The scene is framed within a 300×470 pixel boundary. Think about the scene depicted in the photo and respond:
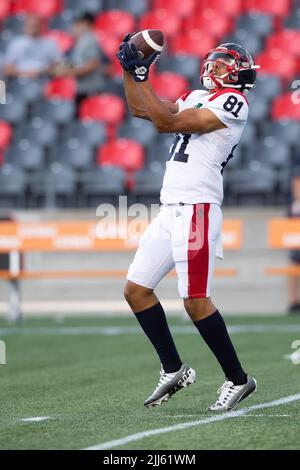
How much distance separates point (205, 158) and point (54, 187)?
8.54 metres

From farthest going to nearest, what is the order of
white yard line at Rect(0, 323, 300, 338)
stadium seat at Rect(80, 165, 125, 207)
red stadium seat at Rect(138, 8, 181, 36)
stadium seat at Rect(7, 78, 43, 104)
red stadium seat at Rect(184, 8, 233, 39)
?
red stadium seat at Rect(138, 8, 181, 36) → red stadium seat at Rect(184, 8, 233, 39) → stadium seat at Rect(7, 78, 43, 104) → stadium seat at Rect(80, 165, 125, 207) → white yard line at Rect(0, 323, 300, 338)

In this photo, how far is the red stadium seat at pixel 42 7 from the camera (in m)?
17.7

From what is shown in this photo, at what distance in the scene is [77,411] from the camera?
5934 mm

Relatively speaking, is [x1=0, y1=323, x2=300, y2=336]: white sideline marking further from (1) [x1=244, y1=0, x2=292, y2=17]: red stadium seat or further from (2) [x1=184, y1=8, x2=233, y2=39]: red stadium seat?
(1) [x1=244, y1=0, x2=292, y2=17]: red stadium seat

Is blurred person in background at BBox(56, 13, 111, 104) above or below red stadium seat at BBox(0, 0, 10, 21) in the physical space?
below

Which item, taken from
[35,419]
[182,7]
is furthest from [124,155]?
[35,419]

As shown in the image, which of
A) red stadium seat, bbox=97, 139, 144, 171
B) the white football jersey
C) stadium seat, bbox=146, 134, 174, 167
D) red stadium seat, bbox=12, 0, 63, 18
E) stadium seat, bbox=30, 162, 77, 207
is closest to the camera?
the white football jersey

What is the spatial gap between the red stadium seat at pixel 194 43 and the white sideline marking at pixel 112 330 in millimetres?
5434

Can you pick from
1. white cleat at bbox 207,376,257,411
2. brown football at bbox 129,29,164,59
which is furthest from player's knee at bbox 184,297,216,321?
brown football at bbox 129,29,164,59

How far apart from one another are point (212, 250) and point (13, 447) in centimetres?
179

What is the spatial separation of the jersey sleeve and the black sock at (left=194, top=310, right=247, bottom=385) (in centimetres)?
106

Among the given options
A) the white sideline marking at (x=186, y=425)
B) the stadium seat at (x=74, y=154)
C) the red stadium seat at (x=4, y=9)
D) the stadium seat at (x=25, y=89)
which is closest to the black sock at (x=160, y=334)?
the white sideline marking at (x=186, y=425)

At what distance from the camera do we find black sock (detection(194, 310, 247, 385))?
5.89 meters

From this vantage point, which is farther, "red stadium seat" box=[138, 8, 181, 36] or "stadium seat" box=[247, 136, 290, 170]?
"red stadium seat" box=[138, 8, 181, 36]
